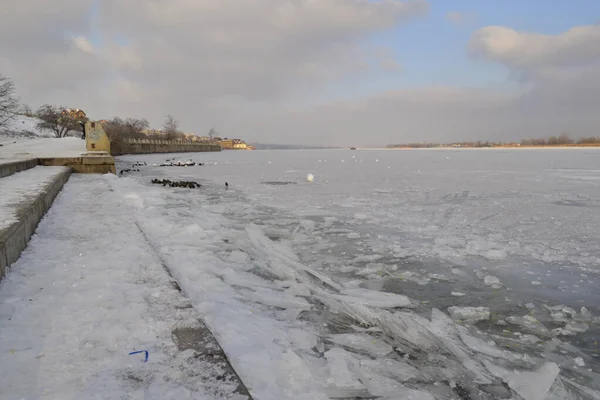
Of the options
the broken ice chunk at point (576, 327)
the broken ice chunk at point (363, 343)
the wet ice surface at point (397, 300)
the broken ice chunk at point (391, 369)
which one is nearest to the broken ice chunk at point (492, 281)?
the wet ice surface at point (397, 300)

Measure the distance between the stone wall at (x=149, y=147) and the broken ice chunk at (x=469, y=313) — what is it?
2866 inches

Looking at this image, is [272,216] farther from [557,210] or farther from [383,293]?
[557,210]

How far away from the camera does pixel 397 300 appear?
395 centimetres

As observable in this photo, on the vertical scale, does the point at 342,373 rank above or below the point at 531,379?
above

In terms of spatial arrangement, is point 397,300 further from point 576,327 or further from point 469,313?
point 576,327

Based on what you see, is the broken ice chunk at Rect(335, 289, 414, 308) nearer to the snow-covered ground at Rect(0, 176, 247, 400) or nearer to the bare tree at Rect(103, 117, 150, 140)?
the snow-covered ground at Rect(0, 176, 247, 400)

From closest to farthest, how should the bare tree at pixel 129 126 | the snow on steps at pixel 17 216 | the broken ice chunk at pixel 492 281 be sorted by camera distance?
1. the snow on steps at pixel 17 216
2. the broken ice chunk at pixel 492 281
3. the bare tree at pixel 129 126

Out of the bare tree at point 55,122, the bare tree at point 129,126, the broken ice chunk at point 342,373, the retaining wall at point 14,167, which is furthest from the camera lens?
the bare tree at point 129,126

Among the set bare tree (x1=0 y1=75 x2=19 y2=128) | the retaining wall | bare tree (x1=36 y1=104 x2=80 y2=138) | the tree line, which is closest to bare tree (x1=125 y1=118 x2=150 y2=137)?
the tree line

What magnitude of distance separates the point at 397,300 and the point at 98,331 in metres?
2.87

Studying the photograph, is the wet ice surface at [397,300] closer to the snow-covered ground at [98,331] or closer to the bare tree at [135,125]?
the snow-covered ground at [98,331]

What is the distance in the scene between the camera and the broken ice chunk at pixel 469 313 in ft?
11.7

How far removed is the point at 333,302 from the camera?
386cm

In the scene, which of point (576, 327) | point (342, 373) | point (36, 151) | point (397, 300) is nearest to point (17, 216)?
point (342, 373)
